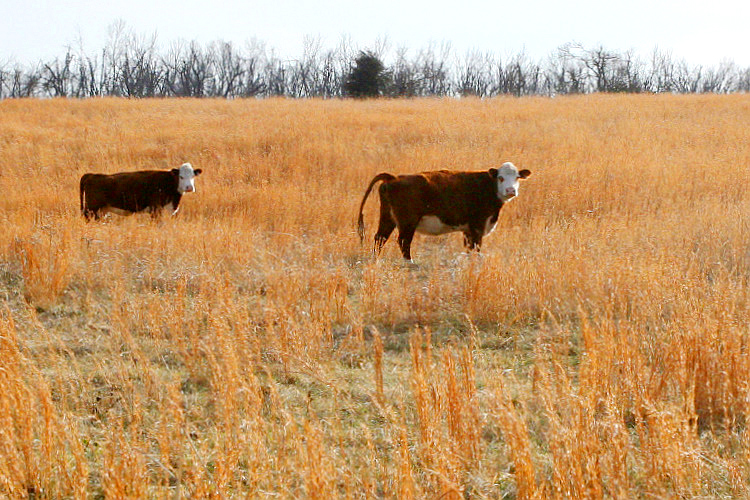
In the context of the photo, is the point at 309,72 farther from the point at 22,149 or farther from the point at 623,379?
the point at 623,379

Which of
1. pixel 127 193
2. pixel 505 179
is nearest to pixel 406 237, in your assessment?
pixel 505 179

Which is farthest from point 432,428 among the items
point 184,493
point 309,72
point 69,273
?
point 309,72

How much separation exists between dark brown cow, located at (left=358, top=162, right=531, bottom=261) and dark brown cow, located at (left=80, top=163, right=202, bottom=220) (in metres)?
3.91

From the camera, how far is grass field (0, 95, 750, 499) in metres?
3.03

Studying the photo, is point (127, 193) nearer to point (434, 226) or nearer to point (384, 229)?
point (384, 229)

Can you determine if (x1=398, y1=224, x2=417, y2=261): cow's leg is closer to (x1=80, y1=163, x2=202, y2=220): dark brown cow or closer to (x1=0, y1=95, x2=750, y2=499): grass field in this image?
(x1=0, y1=95, x2=750, y2=499): grass field

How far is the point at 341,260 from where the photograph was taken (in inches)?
314

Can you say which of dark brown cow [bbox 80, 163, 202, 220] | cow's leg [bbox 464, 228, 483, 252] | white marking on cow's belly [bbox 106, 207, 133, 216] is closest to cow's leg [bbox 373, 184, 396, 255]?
cow's leg [bbox 464, 228, 483, 252]

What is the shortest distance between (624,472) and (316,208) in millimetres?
8406

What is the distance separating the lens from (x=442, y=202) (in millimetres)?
8172

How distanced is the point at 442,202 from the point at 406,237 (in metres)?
0.57

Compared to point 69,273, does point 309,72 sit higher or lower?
higher

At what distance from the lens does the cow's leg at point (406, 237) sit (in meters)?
8.16

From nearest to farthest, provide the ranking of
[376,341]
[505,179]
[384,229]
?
[376,341] < [505,179] < [384,229]
